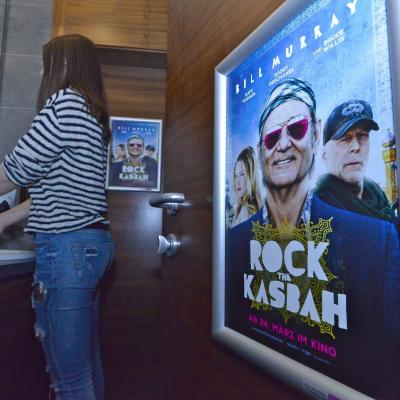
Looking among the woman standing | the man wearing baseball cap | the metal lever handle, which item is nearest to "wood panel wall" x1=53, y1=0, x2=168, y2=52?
the woman standing

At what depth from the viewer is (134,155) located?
5.63 feet

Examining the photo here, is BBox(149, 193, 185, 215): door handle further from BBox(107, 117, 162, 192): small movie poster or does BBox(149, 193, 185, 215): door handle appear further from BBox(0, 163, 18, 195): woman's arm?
BBox(107, 117, 162, 192): small movie poster

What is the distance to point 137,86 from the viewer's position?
5.74 ft

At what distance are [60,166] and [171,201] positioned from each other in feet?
1.30

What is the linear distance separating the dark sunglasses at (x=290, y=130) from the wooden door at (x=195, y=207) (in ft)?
0.57

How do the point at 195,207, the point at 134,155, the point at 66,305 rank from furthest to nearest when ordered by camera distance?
the point at 134,155 < the point at 66,305 < the point at 195,207

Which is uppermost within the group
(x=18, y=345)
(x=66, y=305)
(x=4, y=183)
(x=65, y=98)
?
(x=65, y=98)

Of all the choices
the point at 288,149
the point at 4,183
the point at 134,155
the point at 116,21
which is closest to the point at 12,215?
the point at 4,183

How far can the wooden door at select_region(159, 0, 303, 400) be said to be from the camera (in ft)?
1.87

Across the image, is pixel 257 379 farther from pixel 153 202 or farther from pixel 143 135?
pixel 143 135

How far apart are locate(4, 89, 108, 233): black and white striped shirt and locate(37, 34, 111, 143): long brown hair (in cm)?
5

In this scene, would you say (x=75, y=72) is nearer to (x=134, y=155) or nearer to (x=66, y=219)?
(x=66, y=219)

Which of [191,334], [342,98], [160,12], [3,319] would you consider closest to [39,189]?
[3,319]

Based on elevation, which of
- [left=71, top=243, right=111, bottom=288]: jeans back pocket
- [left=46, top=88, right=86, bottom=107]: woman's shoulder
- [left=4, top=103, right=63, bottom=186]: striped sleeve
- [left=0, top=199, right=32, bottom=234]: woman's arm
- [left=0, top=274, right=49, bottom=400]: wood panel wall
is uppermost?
[left=46, top=88, right=86, bottom=107]: woman's shoulder
